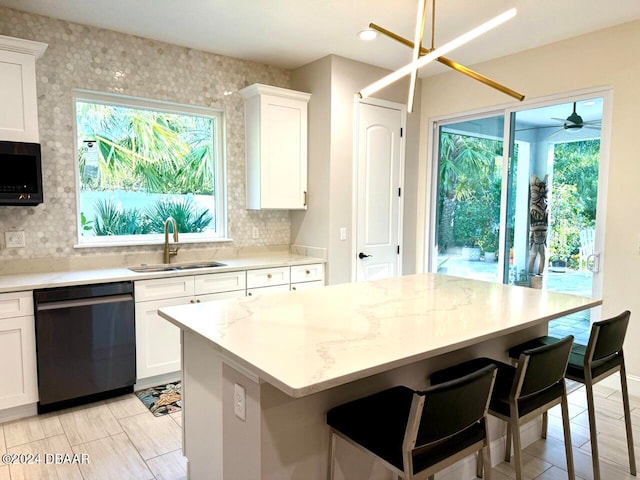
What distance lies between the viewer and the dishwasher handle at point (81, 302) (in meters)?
2.81

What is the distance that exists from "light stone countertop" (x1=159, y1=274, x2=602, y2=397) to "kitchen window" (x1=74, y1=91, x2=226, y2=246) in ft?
6.43

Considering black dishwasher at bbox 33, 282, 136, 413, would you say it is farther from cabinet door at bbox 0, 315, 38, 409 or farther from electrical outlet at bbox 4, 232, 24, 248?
electrical outlet at bbox 4, 232, 24, 248

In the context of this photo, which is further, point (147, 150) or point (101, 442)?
point (147, 150)

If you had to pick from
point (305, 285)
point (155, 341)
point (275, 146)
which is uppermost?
point (275, 146)

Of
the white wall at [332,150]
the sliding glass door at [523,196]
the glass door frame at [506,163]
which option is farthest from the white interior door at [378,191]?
the sliding glass door at [523,196]

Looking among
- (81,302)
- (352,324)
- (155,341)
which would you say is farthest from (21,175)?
(352,324)

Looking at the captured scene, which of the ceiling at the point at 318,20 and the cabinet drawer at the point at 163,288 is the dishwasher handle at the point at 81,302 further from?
the ceiling at the point at 318,20

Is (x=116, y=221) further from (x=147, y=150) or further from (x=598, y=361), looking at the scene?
(x=598, y=361)

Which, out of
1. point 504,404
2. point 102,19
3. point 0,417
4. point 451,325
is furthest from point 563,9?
point 0,417

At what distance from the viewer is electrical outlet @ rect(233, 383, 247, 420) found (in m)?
1.56

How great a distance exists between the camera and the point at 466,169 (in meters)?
→ 4.58

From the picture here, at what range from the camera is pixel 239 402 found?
5.21ft

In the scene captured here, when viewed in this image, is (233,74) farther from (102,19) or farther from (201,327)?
(201,327)

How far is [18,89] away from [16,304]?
1358 millimetres
